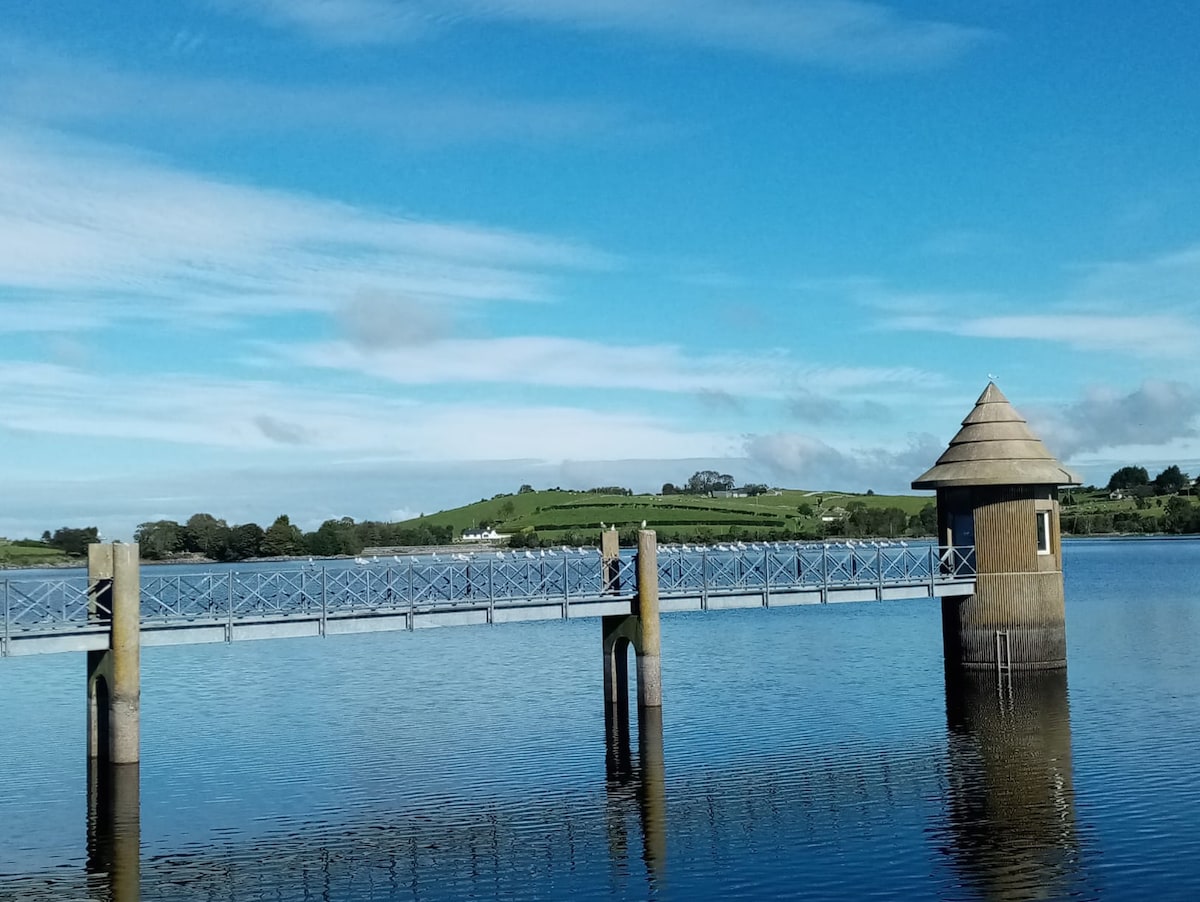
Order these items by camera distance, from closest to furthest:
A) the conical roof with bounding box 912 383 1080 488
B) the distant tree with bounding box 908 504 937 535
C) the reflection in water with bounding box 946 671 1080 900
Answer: the reflection in water with bounding box 946 671 1080 900
the conical roof with bounding box 912 383 1080 488
the distant tree with bounding box 908 504 937 535

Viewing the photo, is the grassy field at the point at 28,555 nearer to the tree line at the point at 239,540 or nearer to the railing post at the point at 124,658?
the tree line at the point at 239,540

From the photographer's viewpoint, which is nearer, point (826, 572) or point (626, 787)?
point (626, 787)

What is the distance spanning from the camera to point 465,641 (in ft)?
238

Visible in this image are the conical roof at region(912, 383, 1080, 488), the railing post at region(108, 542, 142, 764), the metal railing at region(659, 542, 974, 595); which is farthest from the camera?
the conical roof at region(912, 383, 1080, 488)

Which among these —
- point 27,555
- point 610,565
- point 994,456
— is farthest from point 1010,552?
point 27,555

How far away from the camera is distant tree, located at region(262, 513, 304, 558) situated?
183 m

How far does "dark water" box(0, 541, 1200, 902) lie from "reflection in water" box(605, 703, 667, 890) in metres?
0.12

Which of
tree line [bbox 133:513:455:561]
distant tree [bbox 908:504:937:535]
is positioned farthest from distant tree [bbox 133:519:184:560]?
distant tree [bbox 908:504:937:535]

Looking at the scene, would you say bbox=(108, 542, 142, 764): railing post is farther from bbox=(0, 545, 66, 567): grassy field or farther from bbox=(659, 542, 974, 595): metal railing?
bbox=(0, 545, 66, 567): grassy field

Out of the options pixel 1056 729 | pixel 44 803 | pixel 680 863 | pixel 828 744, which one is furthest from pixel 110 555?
pixel 1056 729

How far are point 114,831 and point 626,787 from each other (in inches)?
464

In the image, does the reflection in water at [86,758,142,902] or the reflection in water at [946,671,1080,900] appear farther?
the reflection in water at [86,758,142,902]

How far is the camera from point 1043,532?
4672 centimetres

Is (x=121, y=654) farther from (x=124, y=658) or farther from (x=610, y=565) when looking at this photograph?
(x=610, y=565)
